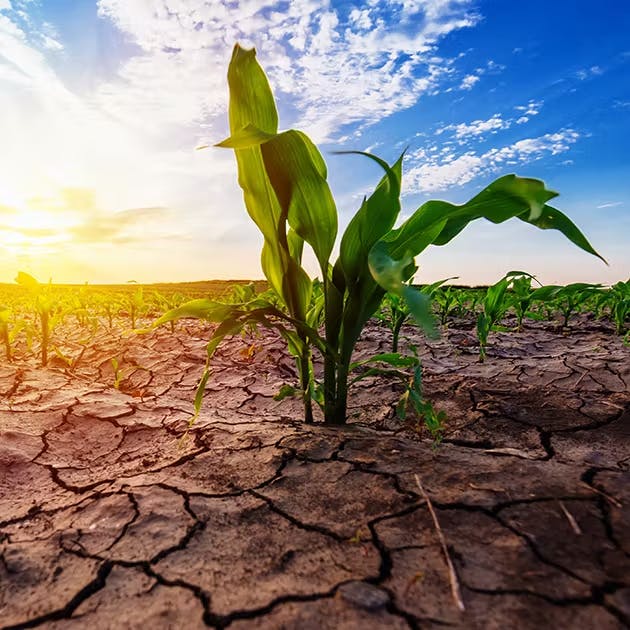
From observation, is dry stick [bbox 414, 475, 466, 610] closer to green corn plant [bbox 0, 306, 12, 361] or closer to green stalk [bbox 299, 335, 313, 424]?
green stalk [bbox 299, 335, 313, 424]

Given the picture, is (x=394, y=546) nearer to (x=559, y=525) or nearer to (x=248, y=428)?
(x=559, y=525)

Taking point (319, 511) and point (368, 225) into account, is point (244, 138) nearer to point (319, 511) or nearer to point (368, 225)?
point (368, 225)

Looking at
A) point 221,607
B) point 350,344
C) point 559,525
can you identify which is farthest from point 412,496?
point 350,344

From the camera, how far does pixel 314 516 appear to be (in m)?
0.88

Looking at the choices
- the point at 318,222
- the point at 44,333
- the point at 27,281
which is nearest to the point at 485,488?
the point at 318,222

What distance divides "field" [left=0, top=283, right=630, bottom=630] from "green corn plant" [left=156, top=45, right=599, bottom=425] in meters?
0.30

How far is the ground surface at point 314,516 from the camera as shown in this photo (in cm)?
64

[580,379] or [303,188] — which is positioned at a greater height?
[303,188]

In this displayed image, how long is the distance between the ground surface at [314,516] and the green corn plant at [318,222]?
1.03ft

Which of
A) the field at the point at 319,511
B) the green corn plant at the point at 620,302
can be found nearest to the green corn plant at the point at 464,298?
the green corn plant at the point at 620,302

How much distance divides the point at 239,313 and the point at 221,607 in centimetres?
77

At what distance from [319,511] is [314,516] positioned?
0.02 m

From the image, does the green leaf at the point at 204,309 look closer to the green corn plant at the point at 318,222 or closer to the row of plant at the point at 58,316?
the green corn plant at the point at 318,222

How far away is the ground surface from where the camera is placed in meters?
0.64
